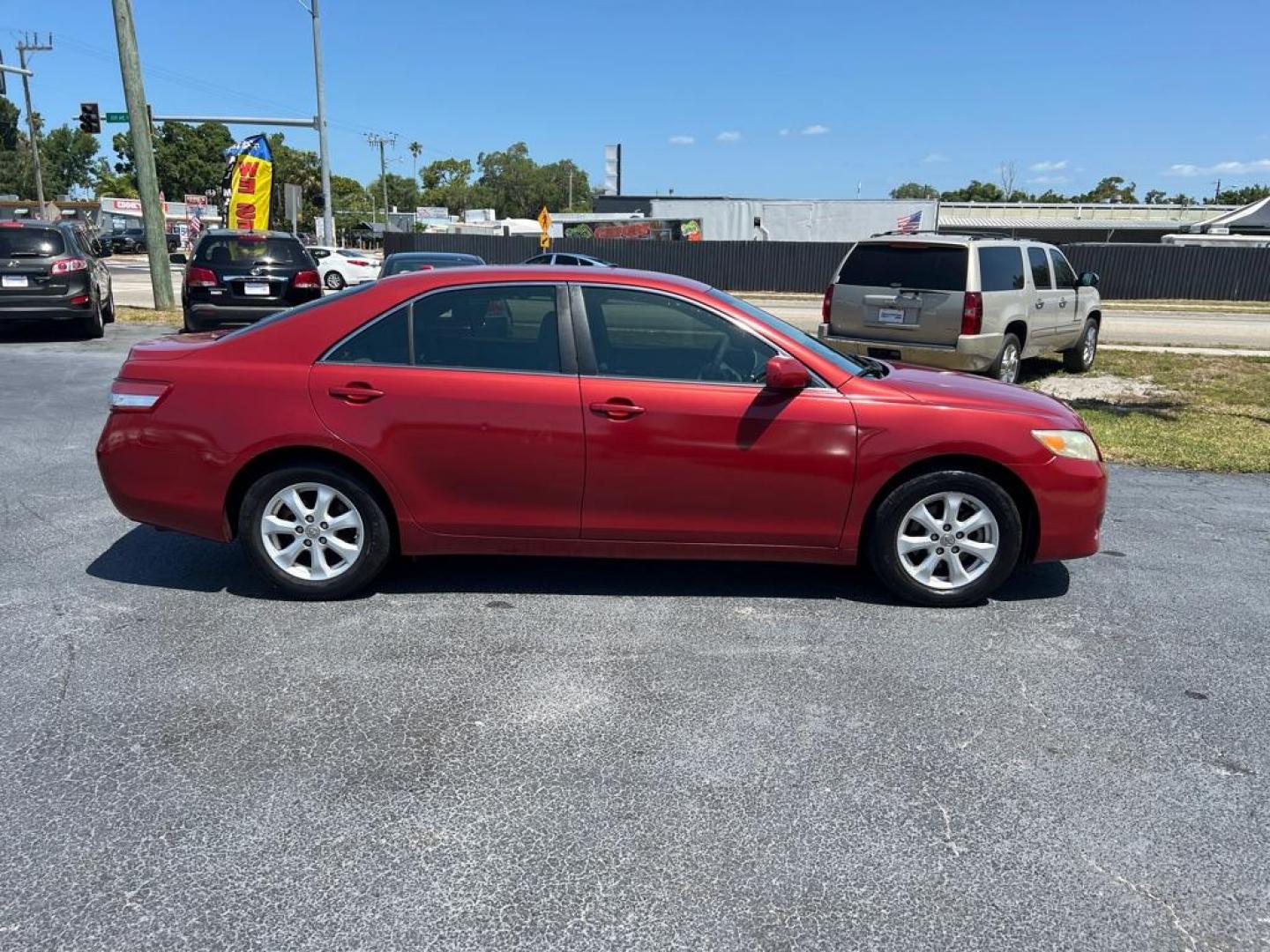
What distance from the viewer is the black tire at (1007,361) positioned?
10.4m

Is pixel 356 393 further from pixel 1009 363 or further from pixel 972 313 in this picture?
pixel 1009 363

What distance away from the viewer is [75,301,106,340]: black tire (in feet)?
44.1

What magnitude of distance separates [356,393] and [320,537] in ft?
2.31

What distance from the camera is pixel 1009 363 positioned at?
10781 millimetres

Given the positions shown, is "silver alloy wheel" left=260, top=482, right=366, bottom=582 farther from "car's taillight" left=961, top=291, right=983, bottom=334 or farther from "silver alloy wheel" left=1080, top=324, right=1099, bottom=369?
"silver alloy wheel" left=1080, top=324, right=1099, bottom=369

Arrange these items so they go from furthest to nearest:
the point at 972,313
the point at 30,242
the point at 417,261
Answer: the point at 417,261
the point at 30,242
the point at 972,313

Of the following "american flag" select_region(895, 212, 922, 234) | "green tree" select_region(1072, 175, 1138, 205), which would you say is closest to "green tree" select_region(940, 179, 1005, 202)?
"green tree" select_region(1072, 175, 1138, 205)

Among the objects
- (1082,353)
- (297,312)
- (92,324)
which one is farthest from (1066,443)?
(92,324)

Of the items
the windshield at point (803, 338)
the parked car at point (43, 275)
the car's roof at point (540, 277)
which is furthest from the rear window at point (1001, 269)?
the parked car at point (43, 275)

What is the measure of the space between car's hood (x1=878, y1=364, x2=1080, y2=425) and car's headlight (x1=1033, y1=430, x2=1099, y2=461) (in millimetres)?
91

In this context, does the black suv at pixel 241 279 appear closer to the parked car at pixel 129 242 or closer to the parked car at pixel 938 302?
the parked car at pixel 938 302

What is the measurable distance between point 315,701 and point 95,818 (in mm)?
872

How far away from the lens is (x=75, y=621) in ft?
14.1

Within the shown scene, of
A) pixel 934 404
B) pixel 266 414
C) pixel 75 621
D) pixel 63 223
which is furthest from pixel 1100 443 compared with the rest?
pixel 63 223
